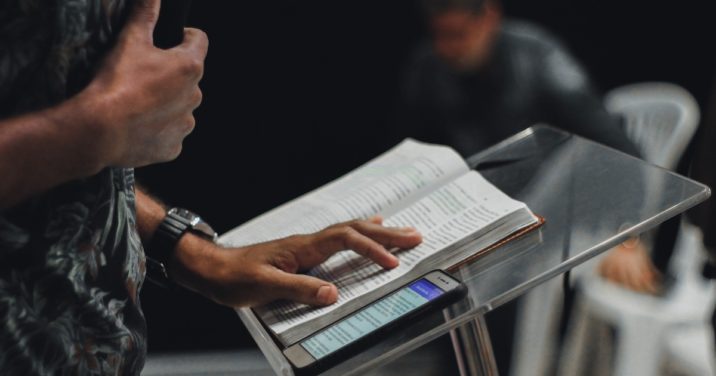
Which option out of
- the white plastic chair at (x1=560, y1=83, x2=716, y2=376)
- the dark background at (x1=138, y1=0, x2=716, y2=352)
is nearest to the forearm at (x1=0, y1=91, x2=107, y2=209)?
the white plastic chair at (x1=560, y1=83, x2=716, y2=376)

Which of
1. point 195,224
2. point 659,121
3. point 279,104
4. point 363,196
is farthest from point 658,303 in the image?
point 195,224

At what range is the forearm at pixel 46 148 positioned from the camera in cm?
59

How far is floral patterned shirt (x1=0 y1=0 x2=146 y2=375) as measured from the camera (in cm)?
61

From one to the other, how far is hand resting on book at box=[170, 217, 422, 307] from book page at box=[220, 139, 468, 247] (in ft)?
0.20

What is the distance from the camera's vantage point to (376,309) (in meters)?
0.76

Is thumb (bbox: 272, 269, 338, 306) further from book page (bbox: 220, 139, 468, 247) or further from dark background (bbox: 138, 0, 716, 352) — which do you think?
dark background (bbox: 138, 0, 716, 352)

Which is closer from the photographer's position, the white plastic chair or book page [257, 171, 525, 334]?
book page [257, 171, 525, 334]

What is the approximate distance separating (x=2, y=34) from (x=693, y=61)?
9.02ft

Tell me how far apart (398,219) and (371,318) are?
0.19m

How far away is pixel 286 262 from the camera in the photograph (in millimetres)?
852

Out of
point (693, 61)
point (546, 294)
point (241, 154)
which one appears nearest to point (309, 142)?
point (241, 154)

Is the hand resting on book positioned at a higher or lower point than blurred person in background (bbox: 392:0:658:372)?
higher

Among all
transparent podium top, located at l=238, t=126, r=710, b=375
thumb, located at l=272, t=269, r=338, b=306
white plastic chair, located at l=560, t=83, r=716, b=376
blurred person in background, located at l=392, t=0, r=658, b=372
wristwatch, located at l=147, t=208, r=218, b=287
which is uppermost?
transparent podium top, located at l=238, t=126, r=710, b=375

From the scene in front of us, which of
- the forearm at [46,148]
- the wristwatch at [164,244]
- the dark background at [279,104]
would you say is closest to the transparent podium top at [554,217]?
the wristwatch at [164,244]
